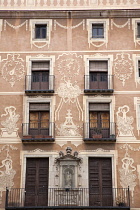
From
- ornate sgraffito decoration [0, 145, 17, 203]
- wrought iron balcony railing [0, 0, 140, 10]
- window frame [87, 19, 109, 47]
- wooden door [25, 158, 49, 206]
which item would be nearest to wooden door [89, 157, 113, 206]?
wooden door [25, 158, 49, 206]

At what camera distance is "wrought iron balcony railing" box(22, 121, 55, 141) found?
25656mm

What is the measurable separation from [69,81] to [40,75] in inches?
75.6

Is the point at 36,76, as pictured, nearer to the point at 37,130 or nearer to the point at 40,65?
the point at 40,65

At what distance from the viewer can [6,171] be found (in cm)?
2519

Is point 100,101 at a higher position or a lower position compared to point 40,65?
lower

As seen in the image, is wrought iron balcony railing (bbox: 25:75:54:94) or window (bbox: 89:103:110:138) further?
wrought iron balcony railing (bbox: 25:75:54:94)

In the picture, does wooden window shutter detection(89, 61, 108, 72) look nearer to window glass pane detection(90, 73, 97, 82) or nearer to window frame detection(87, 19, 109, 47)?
window glass pane detection(90, 73, 97, 82)

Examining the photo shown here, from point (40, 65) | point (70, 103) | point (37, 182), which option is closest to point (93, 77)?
point (70, 103)

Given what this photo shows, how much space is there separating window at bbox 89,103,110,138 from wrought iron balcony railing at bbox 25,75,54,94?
9.30 feet

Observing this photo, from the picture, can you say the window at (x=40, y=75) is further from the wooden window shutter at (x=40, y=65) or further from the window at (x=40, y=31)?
the window at (x=40, y=31)

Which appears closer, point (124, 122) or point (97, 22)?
point (124, 122)

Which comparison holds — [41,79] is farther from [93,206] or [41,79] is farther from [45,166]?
[93,206]

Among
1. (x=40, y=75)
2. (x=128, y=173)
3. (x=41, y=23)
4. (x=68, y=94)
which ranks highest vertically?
(x=41, y=23)

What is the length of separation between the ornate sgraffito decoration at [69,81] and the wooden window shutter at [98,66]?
834 mm
